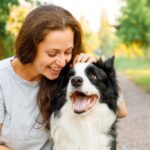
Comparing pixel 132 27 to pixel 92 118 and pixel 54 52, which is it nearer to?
pixel 92 118

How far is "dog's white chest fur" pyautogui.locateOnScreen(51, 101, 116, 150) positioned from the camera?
13.9ft

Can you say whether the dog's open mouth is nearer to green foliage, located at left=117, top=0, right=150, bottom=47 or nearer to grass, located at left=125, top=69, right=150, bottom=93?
grass, located at left=125, top=69, right=150, bottom=93

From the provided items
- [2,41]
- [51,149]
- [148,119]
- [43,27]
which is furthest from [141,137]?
[43,27]

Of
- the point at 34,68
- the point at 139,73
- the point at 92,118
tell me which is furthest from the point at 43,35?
the point at 139,73

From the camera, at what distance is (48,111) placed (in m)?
4.32

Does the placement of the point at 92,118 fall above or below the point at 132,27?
above

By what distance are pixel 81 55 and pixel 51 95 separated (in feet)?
1.37

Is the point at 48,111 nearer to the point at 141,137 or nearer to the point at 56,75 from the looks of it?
the point at 56,75

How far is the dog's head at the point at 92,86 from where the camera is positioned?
158 inches

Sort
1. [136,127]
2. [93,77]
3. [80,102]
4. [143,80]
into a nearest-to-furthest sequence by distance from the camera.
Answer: [80,102] < [93,77] < [136,127] < [143,80]

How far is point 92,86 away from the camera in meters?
4.12

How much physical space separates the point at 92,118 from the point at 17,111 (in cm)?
62

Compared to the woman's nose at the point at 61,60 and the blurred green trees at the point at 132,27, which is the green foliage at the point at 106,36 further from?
the woman's nose at the point at 61,60

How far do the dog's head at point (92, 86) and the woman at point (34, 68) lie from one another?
105mm
